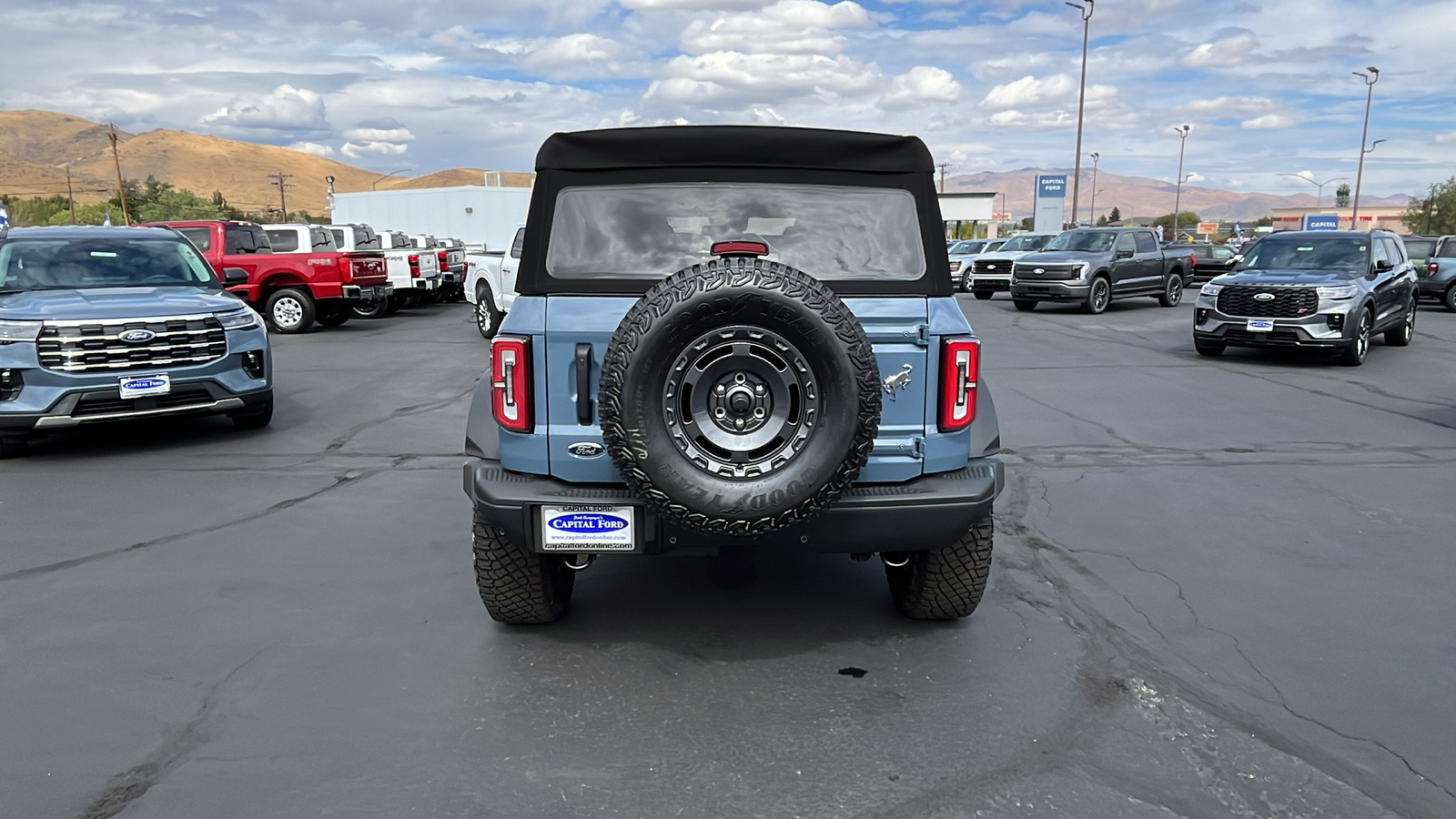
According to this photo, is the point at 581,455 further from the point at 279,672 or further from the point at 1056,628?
the point at 1056,628

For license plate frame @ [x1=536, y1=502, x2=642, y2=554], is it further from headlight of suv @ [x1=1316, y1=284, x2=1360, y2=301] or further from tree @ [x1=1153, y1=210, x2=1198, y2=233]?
tree @ [x1=1153, y1=210, x2=1198, y2=233]

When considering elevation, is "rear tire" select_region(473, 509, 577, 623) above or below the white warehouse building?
below

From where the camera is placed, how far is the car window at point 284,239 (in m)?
18.5

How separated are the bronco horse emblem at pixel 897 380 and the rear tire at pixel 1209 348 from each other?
11.9m

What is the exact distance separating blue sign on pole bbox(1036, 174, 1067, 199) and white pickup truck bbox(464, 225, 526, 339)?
5117 cm

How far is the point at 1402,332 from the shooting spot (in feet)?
52.2

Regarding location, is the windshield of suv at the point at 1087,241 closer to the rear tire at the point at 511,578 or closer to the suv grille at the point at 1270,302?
the suv grille at the point at 1270,302

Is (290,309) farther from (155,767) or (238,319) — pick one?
(155,767)

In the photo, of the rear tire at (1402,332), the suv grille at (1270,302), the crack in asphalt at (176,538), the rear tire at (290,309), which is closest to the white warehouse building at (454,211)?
the rear tire at (290,309)

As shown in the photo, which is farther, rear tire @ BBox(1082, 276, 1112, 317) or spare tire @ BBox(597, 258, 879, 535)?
rear tire @ BBox(1082, 276, 1112, 317)

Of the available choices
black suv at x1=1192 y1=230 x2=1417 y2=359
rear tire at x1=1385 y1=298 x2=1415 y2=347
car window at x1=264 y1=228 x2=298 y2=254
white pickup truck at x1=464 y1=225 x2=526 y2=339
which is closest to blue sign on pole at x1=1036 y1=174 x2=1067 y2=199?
rear tire at x1=1385 y1=298 x2=1415 y2=347

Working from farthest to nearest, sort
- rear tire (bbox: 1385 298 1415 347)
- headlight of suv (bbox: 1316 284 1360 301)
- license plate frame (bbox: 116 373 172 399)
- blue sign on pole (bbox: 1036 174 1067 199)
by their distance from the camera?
blue sign on pole (bbox: 1036 174 1067 199), rear tire (bbox: 1385 298 1415 347), headlight of suv (bbox: 1316 284 1360 301), license plate frame (bbox: 116 373 172 399)

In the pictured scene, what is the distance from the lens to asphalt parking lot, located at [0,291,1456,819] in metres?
3.18

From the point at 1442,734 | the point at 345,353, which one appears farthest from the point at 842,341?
the point at 345,353
